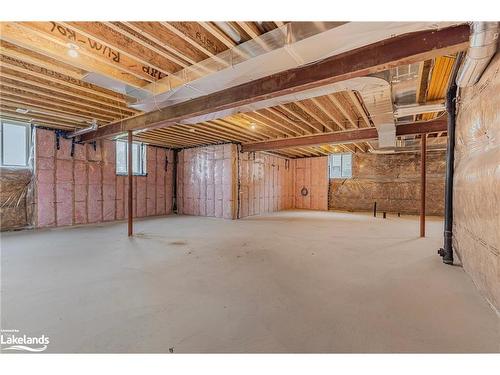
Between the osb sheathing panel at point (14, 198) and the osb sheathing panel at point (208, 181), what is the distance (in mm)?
4047

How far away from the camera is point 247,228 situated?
17.9ft

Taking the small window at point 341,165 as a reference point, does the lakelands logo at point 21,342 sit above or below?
below

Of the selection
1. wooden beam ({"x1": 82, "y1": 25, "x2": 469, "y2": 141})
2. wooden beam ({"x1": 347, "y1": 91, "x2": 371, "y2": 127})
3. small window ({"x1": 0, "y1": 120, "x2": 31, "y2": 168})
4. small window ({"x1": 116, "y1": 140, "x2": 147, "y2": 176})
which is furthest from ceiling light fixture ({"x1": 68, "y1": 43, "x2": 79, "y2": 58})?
small window ({"x1": 116, "y1": 140, "x2": 147, "y2": 176})

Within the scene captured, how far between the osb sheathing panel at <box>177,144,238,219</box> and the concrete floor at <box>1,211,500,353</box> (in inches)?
137

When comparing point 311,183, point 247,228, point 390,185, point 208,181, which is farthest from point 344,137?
point 311,183

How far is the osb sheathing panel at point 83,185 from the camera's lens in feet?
17.7

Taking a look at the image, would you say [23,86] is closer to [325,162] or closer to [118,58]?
[118,58]

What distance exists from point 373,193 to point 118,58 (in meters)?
9.39

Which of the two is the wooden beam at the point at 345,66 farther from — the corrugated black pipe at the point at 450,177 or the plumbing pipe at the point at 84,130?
the plumbing pipe at the point at 84,130

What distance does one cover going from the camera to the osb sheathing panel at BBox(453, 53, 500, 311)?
1.78 m

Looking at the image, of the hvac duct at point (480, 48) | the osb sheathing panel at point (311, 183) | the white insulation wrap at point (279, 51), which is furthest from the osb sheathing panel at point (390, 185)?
the white insulation wrap at point (279, 51)

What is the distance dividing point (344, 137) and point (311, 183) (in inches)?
190

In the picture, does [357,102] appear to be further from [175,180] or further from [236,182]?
[175,180]

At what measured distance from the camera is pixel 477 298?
2047 millimetres
